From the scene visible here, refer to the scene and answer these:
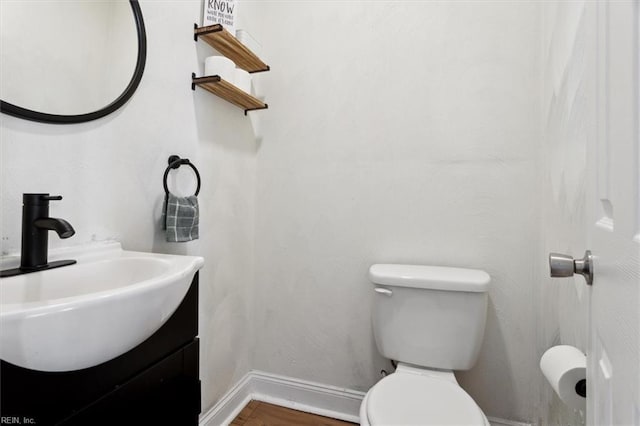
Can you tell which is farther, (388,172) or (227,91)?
(388,172)

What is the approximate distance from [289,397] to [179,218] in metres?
1.13

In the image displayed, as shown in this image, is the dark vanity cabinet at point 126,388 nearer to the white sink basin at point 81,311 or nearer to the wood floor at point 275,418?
the white sink basin at point 81,311

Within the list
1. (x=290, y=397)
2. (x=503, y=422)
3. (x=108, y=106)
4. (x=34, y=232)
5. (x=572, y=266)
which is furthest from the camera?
(x=290, y=397)

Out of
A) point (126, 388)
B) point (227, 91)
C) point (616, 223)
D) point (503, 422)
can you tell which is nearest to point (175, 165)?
point (227, 91)

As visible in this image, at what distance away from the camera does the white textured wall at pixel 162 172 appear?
0.79m

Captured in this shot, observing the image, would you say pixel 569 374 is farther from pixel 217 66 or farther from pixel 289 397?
pixel 217 66

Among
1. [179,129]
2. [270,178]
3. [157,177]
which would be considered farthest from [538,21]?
[157,177]

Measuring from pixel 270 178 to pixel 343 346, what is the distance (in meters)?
0.94

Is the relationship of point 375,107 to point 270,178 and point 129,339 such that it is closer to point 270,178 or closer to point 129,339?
point 270,178

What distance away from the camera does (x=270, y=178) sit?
1685 millimetres

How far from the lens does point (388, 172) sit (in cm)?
151

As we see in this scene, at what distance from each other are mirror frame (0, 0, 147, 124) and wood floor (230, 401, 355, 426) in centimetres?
140

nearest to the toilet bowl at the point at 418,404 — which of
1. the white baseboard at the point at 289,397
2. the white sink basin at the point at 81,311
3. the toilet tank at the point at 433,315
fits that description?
the toilet tank at the point at 433,315

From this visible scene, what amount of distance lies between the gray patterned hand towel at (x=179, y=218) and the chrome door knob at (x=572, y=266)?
1029 mm
